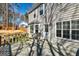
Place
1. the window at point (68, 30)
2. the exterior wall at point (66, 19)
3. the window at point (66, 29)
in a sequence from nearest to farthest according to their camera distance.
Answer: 1. the exterior wall at point (66, 19)
2. the window at point (68, 30)
3. the window at point (66, 29)

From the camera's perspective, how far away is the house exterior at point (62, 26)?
20.0 ft

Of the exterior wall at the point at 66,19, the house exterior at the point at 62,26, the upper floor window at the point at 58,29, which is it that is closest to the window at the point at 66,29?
the house exterior at the point at 62,26

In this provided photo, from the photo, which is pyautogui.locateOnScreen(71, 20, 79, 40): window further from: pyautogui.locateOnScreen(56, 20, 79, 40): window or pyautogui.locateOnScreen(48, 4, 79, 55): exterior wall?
pyautogui.locateOnScreen(48, 4, 79, 55): exterior wall

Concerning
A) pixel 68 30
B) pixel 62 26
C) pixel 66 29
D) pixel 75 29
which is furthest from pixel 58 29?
pixel 75 29

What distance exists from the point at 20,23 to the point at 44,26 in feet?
4.78

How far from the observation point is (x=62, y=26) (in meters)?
6.78

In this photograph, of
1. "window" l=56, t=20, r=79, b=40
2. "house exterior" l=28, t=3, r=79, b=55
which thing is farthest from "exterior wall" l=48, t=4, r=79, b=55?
"window" l=56, t=20, r=79, b=40

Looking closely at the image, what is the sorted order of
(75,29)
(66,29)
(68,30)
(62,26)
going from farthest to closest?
1. (62,26)
2. (66,29)
3. (68,30)
4. (75,29)

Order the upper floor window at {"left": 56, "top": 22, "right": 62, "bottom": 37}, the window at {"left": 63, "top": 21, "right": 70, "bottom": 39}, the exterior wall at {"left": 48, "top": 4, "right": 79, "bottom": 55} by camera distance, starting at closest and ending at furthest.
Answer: the exterior wall at {"left": 48, "top": 4, "right": 79, "bottom": 55} → the window at {"left": 63, "top": 21, "right": 70, "bottom": 39} → the upper floor window at {"left": 56, "top": 22, "right": 62, "bottom": 37}

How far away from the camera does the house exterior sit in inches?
241

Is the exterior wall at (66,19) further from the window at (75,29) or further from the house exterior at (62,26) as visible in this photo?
the window at (75,29)

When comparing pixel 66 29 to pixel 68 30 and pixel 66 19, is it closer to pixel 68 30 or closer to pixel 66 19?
pixel 68 30

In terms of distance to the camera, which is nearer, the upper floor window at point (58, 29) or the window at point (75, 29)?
the window at point (75, 29)

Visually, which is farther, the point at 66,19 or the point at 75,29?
the point at 66,19
